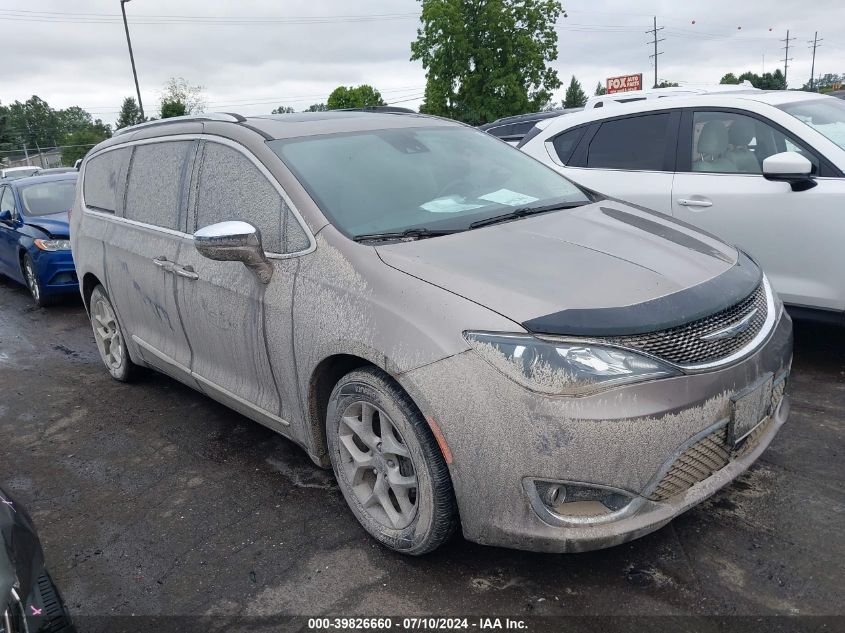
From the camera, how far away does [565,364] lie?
7.61 ft

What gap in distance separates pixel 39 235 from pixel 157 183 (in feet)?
15.8

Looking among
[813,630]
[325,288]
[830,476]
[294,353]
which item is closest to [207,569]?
[294,353]

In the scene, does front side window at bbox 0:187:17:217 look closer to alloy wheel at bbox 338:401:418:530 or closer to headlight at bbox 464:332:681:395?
alloy wheel at bbox 338:401:418:530

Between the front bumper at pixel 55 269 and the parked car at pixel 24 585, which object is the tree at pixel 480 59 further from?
the parked car at pixel 24 585

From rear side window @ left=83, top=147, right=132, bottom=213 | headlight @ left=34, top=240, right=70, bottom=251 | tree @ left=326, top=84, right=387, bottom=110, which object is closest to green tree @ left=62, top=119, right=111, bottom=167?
tree @ left=326, top=84, right=387, bottom=110

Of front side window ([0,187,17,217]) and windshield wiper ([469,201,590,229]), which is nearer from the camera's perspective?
windshield wiper ([469,201,590,229])

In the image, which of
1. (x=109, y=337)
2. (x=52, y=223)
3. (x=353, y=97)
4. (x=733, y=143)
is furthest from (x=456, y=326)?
(x=353, y=97)

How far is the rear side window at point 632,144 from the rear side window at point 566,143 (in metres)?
0.15

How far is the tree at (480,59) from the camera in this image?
39.6m

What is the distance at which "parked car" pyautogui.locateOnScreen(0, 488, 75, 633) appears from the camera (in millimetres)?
1763

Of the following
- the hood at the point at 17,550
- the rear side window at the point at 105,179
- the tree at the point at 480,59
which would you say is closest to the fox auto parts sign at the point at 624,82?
the tree at the point at 480,59

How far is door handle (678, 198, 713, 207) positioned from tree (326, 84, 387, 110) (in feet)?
215

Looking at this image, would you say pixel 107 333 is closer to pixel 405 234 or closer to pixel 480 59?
pixel 405 234

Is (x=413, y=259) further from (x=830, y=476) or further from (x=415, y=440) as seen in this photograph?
(x=830, y=476)
